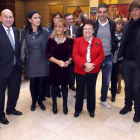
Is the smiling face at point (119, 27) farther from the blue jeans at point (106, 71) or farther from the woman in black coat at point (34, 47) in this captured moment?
the woman in black coat at point (34, 47)

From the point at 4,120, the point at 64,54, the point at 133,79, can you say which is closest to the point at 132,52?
the point at 133,79

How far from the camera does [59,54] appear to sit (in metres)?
2.59

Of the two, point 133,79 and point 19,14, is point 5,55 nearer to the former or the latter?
point 133,79

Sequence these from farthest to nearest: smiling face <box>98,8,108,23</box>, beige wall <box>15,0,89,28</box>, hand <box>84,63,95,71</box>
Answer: beige wall <box>15,0,89,28</box> → smiling face <box>98,8,108,23</box> → hand <box>84,63,95,71</box>

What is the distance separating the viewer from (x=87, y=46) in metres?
2.46

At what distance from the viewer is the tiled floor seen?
88.0 inches

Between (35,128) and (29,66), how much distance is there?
99 cm

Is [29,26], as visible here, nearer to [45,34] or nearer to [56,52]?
[45,34]

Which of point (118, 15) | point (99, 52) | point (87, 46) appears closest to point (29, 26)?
point (87, 46)

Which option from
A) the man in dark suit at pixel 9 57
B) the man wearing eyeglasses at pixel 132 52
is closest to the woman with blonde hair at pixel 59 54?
the man in dark suit at pixel 9 57

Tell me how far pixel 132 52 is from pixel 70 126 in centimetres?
149

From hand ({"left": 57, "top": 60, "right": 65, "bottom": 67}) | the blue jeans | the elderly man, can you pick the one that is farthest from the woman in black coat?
the blue jeans

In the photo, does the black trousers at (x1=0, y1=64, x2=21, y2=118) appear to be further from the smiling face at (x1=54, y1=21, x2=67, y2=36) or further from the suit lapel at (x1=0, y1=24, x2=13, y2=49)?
the smiling face at (x1=54, y1=21, x2=67, y2=36)

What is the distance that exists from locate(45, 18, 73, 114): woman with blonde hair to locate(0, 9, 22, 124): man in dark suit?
1.64 ft
